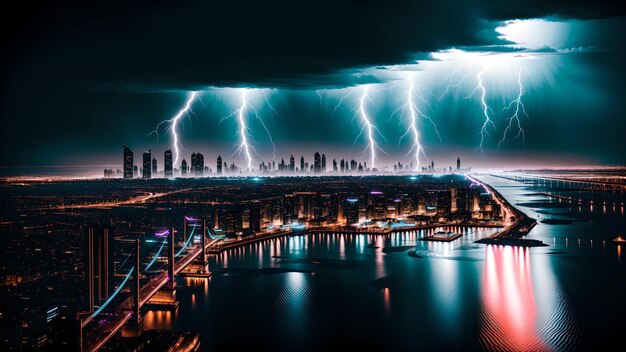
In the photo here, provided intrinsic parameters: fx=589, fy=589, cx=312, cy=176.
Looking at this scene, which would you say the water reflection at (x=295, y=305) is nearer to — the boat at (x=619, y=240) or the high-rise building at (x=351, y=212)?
the boat at (x=619, y=240)

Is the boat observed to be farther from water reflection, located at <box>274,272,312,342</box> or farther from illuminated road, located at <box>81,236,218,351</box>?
illuminated road, located at <box>81,236,218,351</box>

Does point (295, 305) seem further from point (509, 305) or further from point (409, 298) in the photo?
point (509, 305)

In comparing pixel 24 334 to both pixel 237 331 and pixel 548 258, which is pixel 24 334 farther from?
pixel 548 258

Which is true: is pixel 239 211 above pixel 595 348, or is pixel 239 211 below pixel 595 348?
above

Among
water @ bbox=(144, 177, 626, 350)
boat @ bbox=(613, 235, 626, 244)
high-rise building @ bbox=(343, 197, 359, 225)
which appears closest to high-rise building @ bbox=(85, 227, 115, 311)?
water @ bbox=(144, 177, 626, 350)

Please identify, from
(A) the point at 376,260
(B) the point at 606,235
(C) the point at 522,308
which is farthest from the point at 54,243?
(B) the point at 606,235

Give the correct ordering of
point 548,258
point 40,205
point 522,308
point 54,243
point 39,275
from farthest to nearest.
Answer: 1. point 40,205
2. point 54,243
3. point 548,258
4. point 39,275
5. point 522,308
